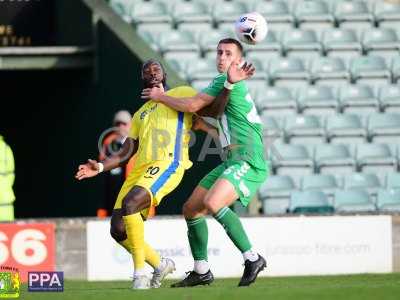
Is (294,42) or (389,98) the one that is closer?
(389,98)

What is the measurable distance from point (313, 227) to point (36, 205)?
7.83 metres

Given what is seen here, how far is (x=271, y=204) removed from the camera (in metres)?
16.0

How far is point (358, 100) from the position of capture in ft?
59.3

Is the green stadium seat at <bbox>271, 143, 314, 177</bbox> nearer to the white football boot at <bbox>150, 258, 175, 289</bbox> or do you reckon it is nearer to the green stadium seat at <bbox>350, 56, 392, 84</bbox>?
the green stadium seat at <bbox>350, 56, 392, 84</bbox>

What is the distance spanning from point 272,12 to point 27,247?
6.90 meters

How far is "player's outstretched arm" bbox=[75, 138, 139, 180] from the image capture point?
10.7 m

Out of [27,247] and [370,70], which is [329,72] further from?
[27,247]

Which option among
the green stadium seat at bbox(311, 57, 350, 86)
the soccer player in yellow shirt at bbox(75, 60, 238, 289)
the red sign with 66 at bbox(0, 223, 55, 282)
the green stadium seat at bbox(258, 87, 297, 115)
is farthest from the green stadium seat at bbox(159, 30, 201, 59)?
the soccer player in yellow shirt at bbox(75, 60, 238, 289)

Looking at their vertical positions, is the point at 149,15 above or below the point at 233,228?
above

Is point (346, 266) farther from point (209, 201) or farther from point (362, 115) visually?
point (209, 201)

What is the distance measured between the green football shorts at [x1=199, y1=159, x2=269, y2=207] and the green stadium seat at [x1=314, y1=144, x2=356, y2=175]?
259 inches

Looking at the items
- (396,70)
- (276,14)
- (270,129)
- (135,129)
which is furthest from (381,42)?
(135,129)

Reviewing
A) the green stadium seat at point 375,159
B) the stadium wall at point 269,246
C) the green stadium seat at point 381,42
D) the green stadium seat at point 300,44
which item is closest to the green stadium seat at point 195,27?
the green stadium seat at point 300,44

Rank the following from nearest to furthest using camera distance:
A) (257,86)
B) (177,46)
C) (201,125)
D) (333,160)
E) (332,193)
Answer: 1. (201,125)
2. (332,193)
3. (333,160)
4. (257,86)
5. (177,46)
